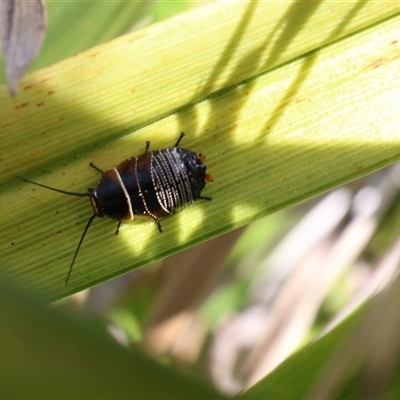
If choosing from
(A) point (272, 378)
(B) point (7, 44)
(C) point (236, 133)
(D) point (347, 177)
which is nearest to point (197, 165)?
(C) point (236, 133)

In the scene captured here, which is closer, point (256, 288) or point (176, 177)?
point (176, 177)

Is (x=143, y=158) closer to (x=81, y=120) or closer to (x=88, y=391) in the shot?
(x=81, y=120)

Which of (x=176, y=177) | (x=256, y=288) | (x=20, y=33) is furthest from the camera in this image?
(x=256, y=288)

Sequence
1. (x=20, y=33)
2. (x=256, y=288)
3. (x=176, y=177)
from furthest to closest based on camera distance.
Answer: (x=256, y=288) → (x=176, y=177) → (x=20, y=33)

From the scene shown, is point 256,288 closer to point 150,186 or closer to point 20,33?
point 150,186

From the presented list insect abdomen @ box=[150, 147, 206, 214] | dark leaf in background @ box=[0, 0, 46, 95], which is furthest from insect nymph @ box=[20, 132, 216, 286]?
dark leaf in background @ box=[0, 0, 46, 95]

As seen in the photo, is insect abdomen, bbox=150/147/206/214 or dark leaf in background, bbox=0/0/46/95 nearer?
dark leaf in background, bbox=0/0/46/95

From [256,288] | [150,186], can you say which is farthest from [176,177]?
[256,288]

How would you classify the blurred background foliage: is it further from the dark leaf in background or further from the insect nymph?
the dark leaf in background
